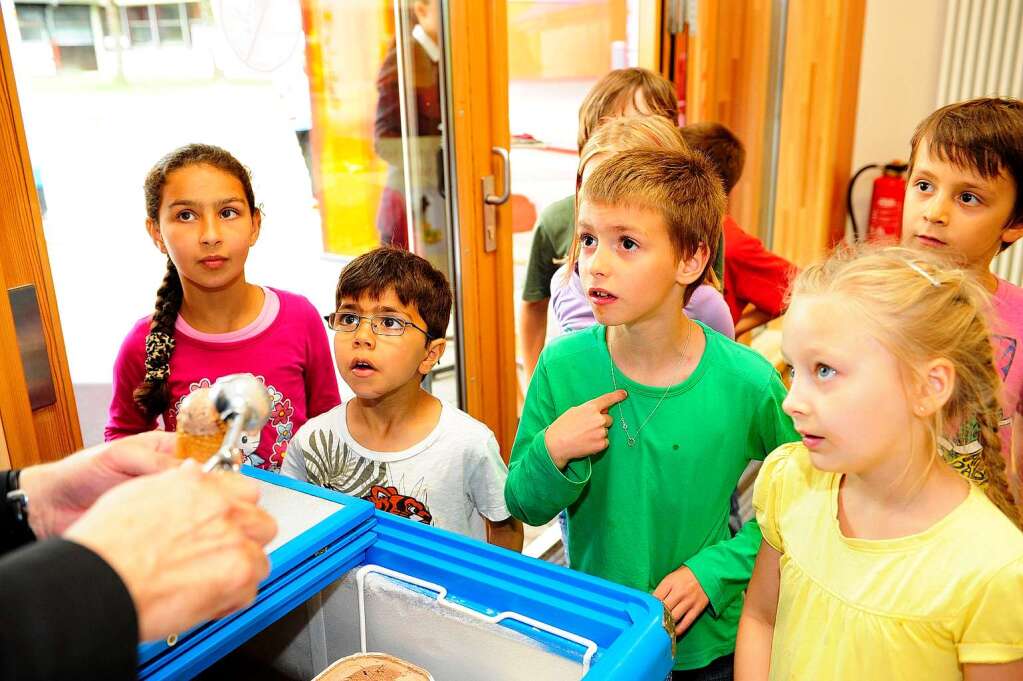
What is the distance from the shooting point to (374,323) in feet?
4.95

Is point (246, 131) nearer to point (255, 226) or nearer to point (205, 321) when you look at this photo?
point (255, 226)

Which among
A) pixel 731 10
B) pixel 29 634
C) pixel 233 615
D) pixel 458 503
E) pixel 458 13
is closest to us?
pixel 29 634

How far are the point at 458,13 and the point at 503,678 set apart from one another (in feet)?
6.52

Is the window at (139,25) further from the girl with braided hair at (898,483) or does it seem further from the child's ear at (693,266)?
the girl with braided hair at (898,483)

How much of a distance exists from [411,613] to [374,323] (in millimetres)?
675

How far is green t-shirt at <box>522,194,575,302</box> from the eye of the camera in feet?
7.53

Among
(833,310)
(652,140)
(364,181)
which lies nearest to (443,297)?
(652,140)

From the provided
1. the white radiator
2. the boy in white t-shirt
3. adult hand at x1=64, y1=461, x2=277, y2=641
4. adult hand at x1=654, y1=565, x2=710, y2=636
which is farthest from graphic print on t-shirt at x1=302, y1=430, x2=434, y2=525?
the white radiator

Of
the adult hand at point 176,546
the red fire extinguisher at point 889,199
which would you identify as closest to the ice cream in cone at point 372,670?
the adult hand at point 176,546

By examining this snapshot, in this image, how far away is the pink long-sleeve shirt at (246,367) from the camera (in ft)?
5.37

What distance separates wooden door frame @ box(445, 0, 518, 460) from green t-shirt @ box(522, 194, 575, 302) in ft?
0.77

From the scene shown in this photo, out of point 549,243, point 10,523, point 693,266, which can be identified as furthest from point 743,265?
point 10,523

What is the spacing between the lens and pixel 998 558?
0.96 meters

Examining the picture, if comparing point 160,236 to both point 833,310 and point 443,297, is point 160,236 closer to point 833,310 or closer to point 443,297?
point 443,297
